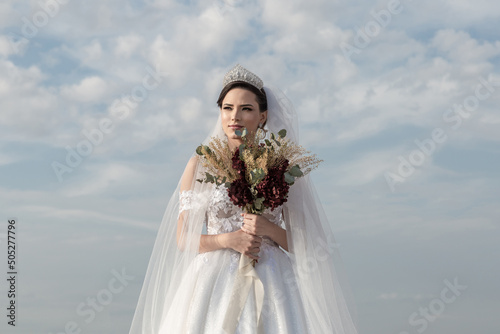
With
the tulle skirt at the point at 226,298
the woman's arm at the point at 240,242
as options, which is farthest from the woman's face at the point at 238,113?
the tulle skirt at the point at 226,298

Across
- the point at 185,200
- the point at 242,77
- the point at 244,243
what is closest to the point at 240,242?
the point at 244,243

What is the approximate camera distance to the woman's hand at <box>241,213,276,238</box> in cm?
483

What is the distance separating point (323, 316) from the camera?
4879mm

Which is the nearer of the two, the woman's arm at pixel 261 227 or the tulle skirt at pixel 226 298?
the tulle skirt at pixel 226 298

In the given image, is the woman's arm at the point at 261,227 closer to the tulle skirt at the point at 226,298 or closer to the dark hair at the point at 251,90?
the tulle skirt at the point at 226,298

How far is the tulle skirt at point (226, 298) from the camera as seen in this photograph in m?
4.57

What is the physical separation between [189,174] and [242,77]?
111cm

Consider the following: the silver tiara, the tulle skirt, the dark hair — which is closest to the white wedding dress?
the tulle skirt

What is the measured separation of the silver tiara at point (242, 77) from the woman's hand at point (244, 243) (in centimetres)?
156

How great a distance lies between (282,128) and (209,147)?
0.83 m

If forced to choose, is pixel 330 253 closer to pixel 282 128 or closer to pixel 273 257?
pixel 273 257

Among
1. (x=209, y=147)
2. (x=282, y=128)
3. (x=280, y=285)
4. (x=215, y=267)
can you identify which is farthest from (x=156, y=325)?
(x=282, y=128)

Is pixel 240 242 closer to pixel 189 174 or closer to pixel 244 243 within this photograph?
pixel 244 243

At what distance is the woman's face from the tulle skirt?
114 cm
